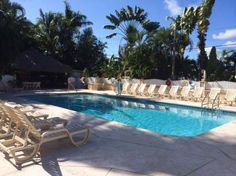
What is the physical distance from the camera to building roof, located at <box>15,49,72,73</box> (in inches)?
870

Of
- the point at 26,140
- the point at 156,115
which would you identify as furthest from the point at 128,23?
the point at 26,140

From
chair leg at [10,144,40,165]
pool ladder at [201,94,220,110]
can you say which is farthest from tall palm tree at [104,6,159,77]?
chair leg at [10,144,40,165]

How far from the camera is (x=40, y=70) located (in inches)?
888

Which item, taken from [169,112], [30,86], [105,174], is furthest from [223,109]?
[30,86]

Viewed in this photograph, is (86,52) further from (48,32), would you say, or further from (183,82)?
(183,82)

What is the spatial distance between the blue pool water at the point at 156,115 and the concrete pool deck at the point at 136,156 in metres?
3.08

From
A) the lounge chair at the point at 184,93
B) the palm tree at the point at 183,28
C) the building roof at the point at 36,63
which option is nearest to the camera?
the lounge chair at the point at 184,93

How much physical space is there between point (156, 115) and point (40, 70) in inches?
511

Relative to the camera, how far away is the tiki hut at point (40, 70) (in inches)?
879

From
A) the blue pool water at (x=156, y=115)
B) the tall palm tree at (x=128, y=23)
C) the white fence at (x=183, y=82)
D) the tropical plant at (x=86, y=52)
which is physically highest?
the tall palm tree at (x=128, y=23)

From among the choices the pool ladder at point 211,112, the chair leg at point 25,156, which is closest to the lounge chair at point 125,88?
the pool ladder at point 211,112

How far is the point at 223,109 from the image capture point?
514 inches

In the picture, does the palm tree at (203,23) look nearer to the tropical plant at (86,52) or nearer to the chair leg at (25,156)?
the tropical plant at (86,52)

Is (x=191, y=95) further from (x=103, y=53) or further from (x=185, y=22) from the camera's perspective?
(x=103, y=53)
